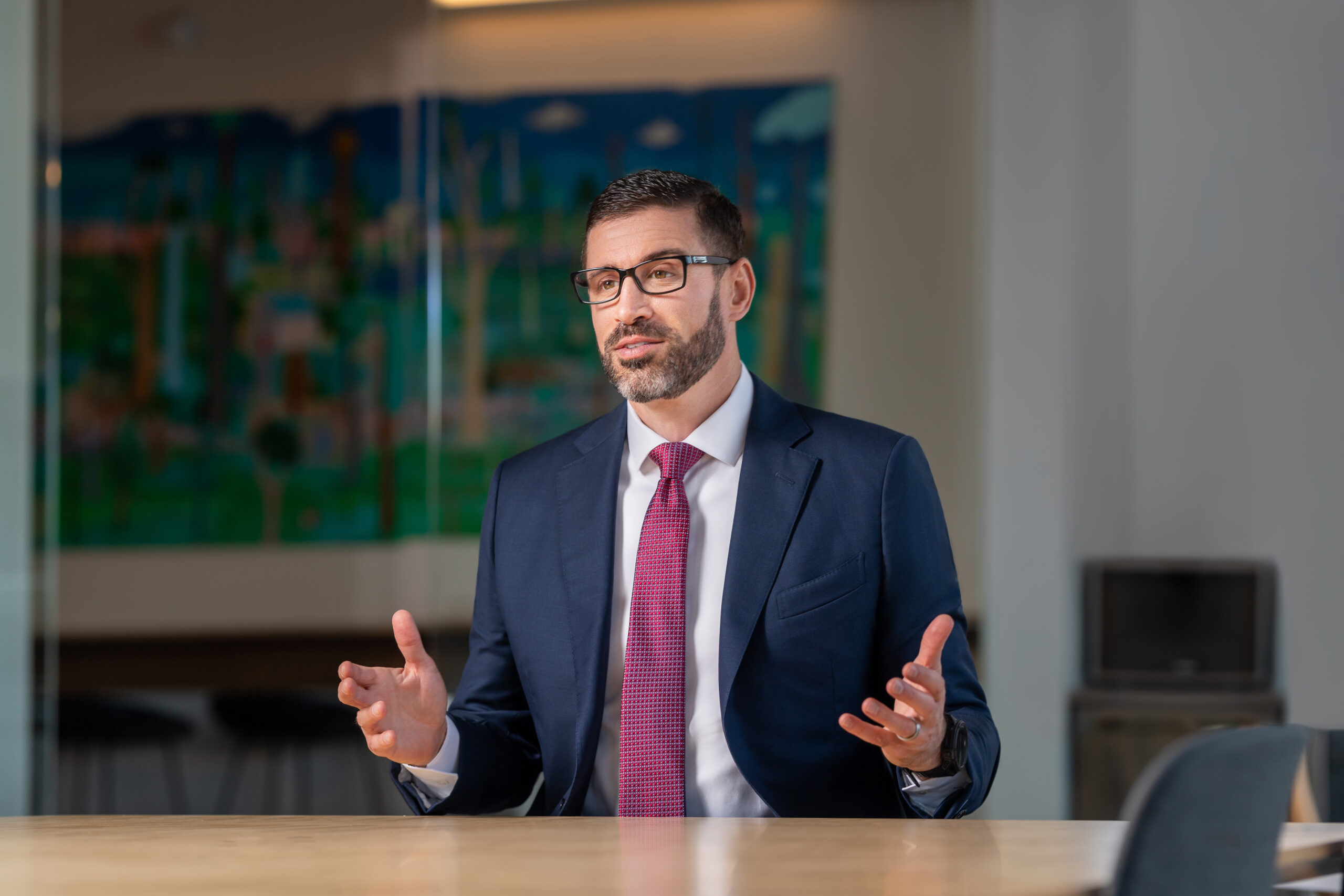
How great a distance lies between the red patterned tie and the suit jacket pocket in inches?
5.8

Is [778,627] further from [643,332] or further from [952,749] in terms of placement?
[643,332]

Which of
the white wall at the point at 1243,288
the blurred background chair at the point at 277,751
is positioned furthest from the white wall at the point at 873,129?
the blurred background chair at the point at 277,751

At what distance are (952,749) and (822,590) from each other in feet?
0.98

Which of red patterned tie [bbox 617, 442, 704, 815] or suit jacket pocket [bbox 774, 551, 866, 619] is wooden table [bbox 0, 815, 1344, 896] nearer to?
red patterned tie [bbox 617, 442, 704, 815]

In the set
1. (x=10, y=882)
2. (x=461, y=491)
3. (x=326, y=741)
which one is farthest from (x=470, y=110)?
(x=10, y=882)

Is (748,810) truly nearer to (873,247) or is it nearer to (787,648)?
(787,648)

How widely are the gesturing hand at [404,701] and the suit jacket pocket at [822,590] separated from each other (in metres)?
0.50

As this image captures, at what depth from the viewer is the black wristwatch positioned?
149cm

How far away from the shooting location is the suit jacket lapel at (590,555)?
1677mm

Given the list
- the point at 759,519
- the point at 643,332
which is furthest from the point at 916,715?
the point at 643,332

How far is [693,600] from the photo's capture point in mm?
1708

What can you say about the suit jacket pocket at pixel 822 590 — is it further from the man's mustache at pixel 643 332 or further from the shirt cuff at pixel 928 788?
the man's mustache at pixel 643 332

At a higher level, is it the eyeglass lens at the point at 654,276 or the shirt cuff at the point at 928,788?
the eyeglass lens at the point at 654,276

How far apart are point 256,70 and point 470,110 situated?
3.70 ft
